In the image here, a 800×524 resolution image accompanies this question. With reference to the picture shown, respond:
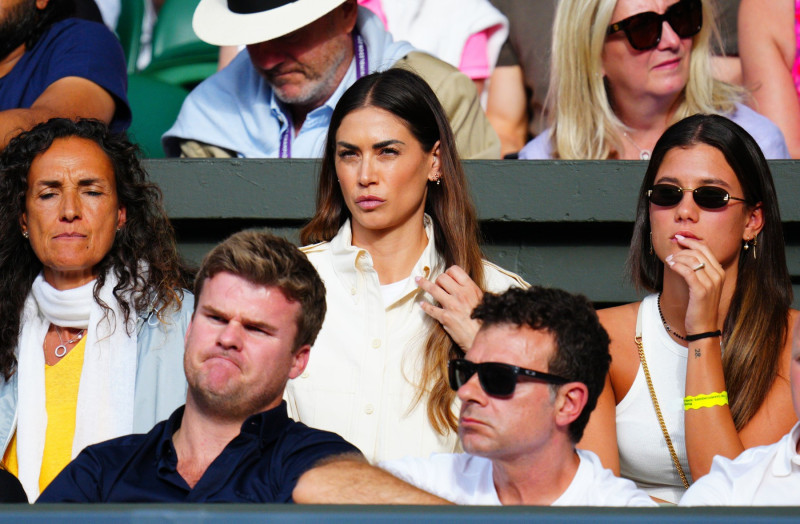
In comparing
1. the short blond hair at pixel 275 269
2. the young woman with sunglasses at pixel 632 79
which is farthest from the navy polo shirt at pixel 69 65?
the short blond hair at pixel 275 269

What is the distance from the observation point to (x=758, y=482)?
2262 millimetres

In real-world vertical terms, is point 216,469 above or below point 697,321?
below

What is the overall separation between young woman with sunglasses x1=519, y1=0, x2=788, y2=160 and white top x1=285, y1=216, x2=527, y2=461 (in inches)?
32.9

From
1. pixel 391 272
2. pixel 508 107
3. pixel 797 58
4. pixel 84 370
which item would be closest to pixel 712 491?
pixel 391 272

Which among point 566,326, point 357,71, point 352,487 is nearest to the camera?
point 352,487

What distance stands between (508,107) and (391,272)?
146 cm

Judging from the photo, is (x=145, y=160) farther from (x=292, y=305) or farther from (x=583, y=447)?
(x=583, y=447)

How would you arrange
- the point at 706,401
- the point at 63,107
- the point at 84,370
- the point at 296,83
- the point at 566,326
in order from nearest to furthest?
the point at 566,326
the point at 706,401
the point at 84,370
the point at 63,107
the point at 296,83

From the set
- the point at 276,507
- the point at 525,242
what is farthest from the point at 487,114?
the point at 276,507

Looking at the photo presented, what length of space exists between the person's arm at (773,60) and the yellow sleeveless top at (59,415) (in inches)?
92.5

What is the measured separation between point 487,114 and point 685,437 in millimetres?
2027

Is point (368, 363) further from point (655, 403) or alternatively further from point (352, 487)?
point (352, 487)

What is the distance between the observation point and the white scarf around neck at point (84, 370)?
9.84 ft

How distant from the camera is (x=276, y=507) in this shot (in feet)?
5.62
